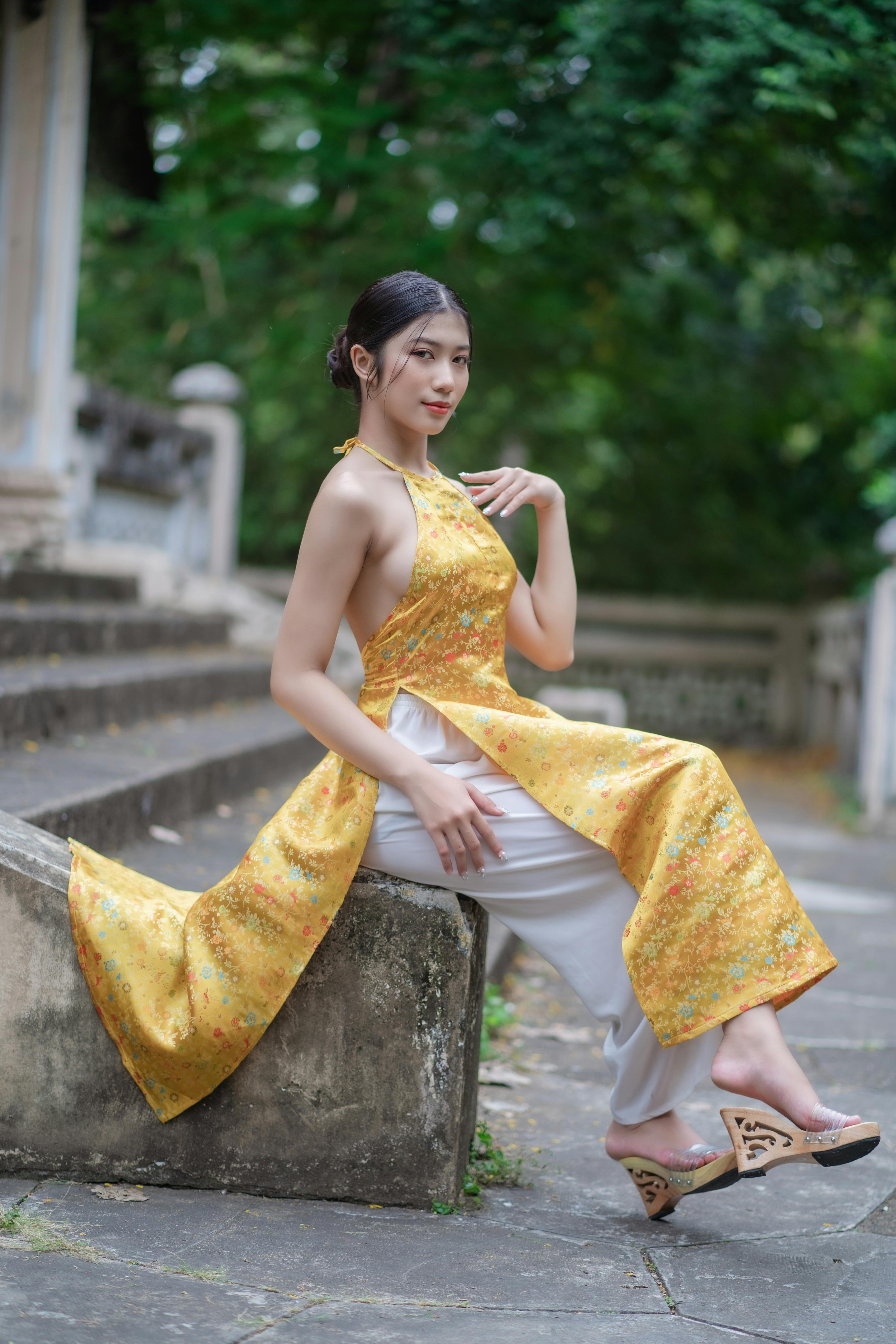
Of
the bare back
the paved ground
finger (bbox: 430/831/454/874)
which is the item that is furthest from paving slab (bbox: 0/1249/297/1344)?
the bare back

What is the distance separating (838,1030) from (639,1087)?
1.90 metres

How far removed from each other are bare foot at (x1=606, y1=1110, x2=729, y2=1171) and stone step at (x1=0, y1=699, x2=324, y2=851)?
1448 millimetres

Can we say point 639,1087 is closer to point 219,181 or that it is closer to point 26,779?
point 26,779

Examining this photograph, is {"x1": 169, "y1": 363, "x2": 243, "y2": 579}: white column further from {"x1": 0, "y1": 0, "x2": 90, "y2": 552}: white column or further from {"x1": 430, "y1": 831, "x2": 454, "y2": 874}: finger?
{"x1": 430, "y1": 831, "x2": 454, "y2": 874}: finger

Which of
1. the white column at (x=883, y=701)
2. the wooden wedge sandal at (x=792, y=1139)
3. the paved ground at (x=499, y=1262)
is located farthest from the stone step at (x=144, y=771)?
the white column at (x=883, y=701)

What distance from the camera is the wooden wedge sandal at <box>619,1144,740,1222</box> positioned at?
7.02 ft

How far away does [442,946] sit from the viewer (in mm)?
2242

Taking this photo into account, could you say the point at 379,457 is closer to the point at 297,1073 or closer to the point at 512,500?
the point at 512,500

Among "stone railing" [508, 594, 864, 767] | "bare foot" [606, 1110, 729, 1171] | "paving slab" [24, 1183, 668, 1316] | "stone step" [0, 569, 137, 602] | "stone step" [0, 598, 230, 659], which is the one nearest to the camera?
"paving slab" [24, 1183, 668, 1316]

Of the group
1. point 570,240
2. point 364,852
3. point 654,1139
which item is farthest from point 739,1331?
point 570,240

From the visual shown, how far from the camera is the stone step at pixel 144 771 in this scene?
10.6 feet

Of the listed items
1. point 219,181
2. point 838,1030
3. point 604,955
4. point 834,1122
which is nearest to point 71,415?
point 219,181

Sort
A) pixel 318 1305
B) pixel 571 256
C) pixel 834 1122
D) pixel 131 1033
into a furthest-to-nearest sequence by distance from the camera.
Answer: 1. pixel 571 256
2. pixel 131 1033
3. pixel 834 1122
4. pixel 318 1305

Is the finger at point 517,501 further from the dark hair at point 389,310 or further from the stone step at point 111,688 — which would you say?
the stone step at point 111,688
